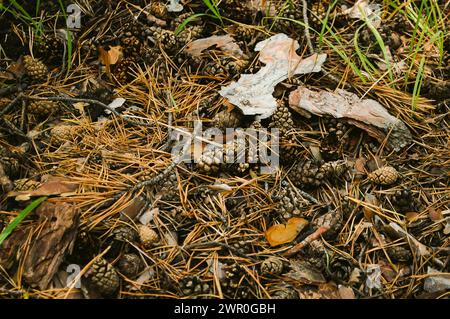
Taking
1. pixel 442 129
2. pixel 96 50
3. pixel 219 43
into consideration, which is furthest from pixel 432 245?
pixel 96 50

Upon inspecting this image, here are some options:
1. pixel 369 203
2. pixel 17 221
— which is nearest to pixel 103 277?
pixel 17 221

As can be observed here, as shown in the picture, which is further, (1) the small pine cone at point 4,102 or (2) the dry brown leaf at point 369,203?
(1) the small pine cone at point 4,102

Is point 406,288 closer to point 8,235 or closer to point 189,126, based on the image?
point 189,126

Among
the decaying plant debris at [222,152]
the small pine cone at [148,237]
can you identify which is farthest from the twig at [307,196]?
the small pine cone at [148,237]

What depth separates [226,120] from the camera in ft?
6.85

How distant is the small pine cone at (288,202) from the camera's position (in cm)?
188

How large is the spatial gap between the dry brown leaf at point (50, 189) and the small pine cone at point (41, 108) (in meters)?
0.37

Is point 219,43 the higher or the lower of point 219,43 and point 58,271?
the higher

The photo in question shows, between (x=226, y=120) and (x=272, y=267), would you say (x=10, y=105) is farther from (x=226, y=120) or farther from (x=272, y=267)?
(x=272, y=267)

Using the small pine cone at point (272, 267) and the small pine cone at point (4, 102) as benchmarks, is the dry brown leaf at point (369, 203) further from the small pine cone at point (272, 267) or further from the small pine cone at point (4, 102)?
the small pine cone at point (4, 102)

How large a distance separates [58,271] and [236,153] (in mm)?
822

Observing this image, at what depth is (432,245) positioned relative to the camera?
1.83 meters

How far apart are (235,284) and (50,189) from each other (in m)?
0.81
